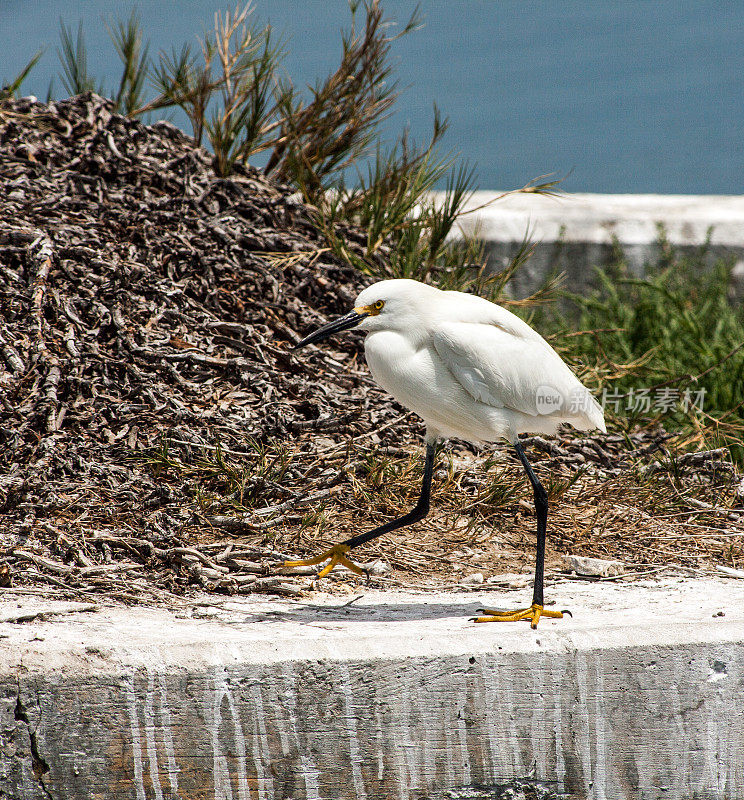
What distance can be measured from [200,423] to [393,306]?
1424 mm

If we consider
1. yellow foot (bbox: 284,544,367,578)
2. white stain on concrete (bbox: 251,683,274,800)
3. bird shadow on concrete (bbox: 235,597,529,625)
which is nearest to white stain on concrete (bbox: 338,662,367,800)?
white stain on concrete (bbox: 251,683,274,800)

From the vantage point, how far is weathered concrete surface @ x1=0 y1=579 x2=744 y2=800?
221 cm

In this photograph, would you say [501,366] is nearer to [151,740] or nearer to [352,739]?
[352,739]

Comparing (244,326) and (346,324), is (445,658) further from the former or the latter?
(244,326)

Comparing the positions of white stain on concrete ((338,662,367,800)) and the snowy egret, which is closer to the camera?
white stain on concrete ((338,662,367,800))

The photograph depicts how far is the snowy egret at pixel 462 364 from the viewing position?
2664 mm

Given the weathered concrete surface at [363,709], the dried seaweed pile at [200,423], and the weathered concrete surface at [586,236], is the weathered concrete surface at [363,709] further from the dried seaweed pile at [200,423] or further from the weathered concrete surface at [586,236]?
the weathered concrete surface at [586,236]

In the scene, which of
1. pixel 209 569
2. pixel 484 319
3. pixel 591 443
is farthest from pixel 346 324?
pixel 591 443

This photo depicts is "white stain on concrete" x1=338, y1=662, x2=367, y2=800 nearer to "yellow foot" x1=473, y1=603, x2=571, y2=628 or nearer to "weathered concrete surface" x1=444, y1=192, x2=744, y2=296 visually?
"yellow foot" x1=473, y1=603, x2=571, y2=628

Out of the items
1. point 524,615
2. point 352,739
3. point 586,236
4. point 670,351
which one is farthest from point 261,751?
point 586,236

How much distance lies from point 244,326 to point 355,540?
1689 millimetres

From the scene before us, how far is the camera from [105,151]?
4895 mm

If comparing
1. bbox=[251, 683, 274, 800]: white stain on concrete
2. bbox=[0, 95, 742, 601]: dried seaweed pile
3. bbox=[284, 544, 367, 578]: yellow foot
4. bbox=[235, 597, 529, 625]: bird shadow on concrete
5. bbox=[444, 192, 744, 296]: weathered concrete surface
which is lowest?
bbox=[251, 683, 274, 800]: white stain on concrete

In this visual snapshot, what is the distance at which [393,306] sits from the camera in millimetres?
2703
